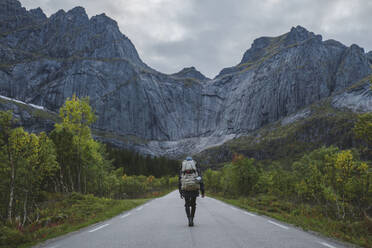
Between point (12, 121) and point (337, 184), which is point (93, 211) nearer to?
point (12, 121)

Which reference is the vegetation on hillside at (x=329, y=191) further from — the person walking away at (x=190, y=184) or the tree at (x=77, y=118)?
the tree at (x=77, y=118)

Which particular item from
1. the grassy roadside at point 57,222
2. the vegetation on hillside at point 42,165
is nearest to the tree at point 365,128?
the grassy roadside at point 57,222

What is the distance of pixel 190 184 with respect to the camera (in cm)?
959

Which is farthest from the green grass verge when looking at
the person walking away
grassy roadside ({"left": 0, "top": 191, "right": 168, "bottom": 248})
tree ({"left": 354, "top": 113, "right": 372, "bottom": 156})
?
tree ({"left": 354, "top": 113, "right": 372, "bottom": 156})

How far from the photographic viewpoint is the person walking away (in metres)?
9.60

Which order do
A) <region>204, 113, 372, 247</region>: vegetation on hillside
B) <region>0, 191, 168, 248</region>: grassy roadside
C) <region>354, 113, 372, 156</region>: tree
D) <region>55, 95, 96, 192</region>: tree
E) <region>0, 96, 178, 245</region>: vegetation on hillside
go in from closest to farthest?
<region>0, 191, 168, 248</region>: grassy roadside, <region>204, 113, 372, 247</region>: vegetation on hillside, <region>354, 113, 372, 156</region>: tree, <region>0, 96, 178, 245</region>: vegetation on hillside, <region>55, 95, 96, 192</region>: tree

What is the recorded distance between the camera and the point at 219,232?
805 cm

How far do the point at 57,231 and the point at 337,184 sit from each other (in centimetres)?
1754

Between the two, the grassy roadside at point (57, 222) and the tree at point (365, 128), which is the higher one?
the tree at point (365, 128)

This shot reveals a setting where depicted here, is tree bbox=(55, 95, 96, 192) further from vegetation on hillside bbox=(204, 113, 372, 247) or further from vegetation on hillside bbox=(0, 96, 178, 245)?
vegetation on hillside bbox=(204, 113, 372, 247)

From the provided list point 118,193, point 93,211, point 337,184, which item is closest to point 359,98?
point 118,193

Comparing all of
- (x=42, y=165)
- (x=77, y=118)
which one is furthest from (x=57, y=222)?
(x=77, y=118)

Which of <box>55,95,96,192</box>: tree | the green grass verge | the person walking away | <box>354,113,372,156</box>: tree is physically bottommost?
the green grass verge

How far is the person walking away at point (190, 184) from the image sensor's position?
9598mm
